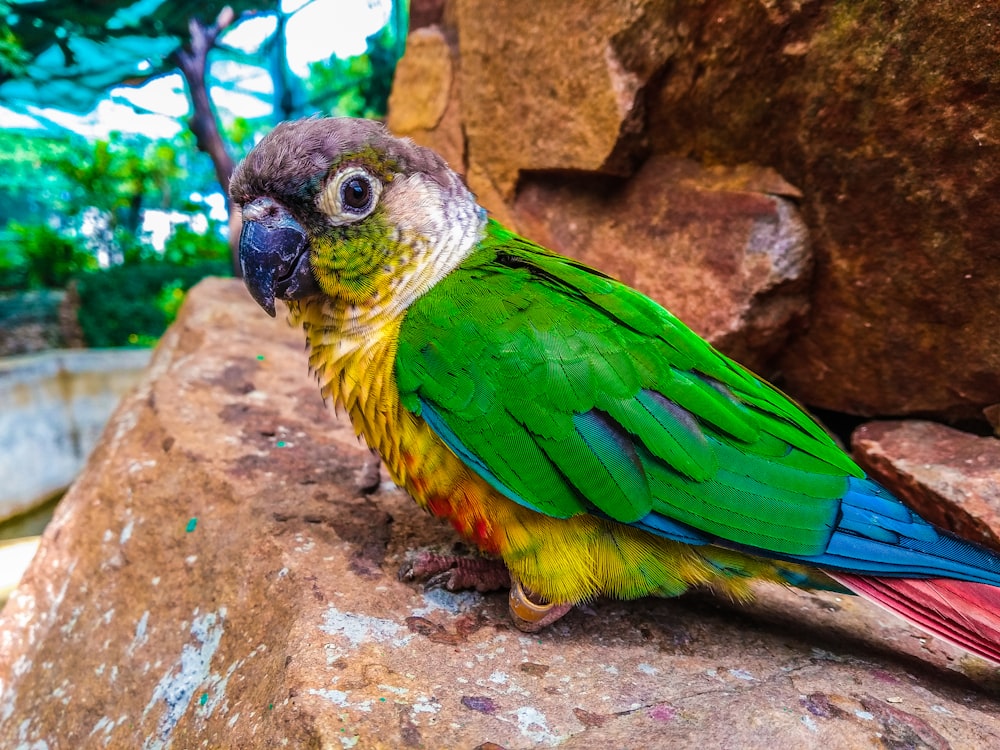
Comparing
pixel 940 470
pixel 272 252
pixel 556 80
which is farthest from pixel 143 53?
pixel 940 470

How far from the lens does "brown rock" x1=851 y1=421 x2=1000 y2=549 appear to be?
1707 millimetres

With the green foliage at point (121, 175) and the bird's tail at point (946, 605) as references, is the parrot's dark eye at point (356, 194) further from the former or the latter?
the green foliage at point (121, 175)

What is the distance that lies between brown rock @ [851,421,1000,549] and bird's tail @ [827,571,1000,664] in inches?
17.8

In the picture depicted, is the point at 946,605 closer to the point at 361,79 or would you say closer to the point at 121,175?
the point at 361,79

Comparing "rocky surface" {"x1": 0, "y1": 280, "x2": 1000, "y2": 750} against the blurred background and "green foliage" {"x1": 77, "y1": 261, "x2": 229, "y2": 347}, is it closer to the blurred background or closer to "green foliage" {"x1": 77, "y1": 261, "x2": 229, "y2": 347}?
the blurred background

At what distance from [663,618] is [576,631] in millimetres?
257

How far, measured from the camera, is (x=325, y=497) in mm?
1984

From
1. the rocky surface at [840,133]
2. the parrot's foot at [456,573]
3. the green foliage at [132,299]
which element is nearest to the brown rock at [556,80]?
the rocky surface at [840,133]

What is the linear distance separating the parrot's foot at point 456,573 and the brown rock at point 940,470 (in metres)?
1.34

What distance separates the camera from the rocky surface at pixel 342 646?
116cm

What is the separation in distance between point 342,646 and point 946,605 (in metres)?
1.33

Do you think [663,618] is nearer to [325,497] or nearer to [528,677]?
[528,677]

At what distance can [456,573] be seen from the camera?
1596 millimetres

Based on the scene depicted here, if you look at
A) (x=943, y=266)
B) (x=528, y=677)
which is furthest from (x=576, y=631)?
(x=943, y=266)
